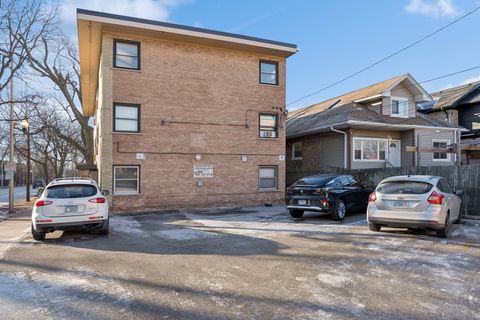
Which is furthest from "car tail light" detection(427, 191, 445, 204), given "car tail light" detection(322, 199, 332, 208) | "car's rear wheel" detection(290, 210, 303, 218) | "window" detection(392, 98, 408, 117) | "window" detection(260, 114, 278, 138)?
"window" detection(392, 98, 408, 117)

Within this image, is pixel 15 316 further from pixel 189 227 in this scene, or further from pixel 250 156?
pixel 250 156

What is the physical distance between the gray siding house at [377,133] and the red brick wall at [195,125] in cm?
465

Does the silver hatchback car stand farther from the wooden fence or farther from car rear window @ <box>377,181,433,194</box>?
the wooden fence

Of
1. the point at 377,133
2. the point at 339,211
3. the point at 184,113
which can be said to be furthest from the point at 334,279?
the point at 377,133

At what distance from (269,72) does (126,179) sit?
29.2 feet

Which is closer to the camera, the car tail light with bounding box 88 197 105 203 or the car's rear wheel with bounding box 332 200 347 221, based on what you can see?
the car tail light with bounding box 88 197 105 203

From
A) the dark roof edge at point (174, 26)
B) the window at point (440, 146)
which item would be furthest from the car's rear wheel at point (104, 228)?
the window at point (440, 146)

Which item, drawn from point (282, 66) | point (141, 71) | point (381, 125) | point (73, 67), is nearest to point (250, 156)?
point (282, 66)

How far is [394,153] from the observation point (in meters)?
23.2

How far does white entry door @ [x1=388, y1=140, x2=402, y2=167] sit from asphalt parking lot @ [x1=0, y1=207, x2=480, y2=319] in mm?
12835

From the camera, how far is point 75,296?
5.16 meters

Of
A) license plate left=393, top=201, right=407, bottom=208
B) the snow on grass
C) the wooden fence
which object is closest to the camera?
the snow on grass

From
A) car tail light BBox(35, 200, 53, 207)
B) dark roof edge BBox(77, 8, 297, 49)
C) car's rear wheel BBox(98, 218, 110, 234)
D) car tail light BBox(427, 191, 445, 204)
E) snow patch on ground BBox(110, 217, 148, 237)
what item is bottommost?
snow patch on ground BBox(110, 217, 148, 237)

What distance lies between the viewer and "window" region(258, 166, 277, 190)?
18.6 meters
